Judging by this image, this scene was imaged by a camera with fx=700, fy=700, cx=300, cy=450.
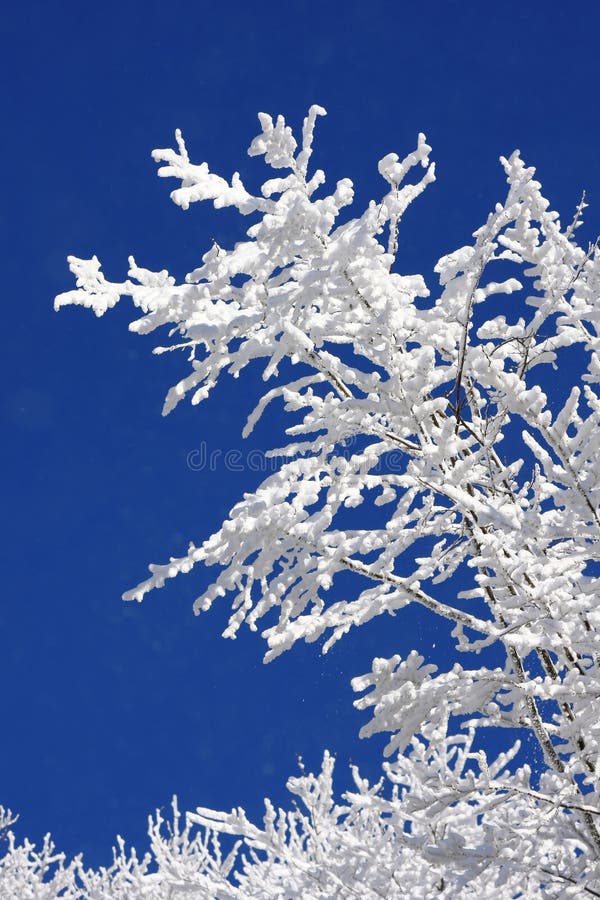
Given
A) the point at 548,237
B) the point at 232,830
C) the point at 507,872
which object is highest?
the point at 548,237

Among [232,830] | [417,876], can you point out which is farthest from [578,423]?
[417,876]

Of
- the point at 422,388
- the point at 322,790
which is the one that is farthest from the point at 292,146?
the point at 322,790

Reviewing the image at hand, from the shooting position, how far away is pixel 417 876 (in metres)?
5.84

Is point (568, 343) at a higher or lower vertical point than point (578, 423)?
higher

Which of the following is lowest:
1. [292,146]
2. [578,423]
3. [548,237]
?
[578,423]

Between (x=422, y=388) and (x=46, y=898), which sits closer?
(x=422, y=388)

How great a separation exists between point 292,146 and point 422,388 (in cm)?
121

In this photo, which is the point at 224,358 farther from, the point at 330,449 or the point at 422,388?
the point at 422,388

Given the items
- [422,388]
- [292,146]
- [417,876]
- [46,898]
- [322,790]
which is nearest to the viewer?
[422,388]

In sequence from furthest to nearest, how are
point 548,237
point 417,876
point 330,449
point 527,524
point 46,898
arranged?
point 46,898, point 417,876, point 548,237, point 330,449, point 527,524

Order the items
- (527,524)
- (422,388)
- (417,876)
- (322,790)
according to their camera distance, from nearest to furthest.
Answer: (527,524), (422,388), (417,876), (322,790)

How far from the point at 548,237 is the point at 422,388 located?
9.43 ft

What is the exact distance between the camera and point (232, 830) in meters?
5.07

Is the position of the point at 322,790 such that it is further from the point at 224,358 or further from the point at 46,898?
the point at 46,898
